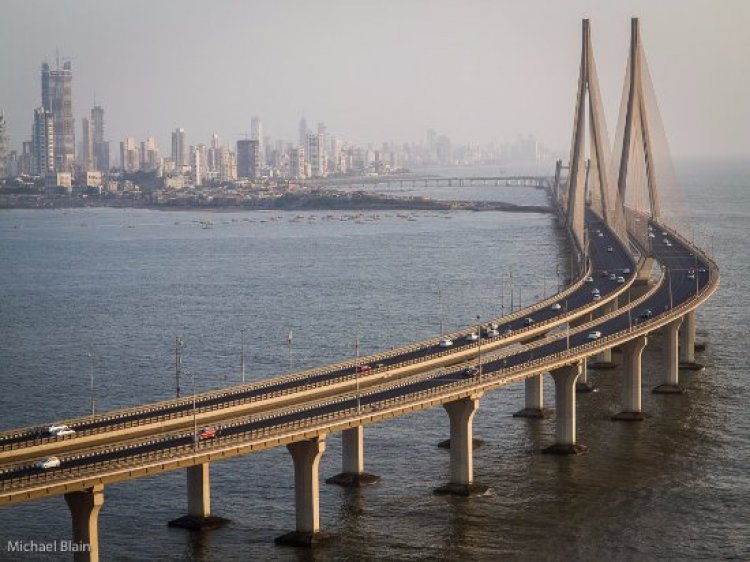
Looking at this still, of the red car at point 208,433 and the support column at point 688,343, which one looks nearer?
the red car at point 208,433

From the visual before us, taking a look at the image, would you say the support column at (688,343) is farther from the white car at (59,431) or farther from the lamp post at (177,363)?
the white car at (59,431)

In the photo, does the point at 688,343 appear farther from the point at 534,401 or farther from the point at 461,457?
the point at 461,457

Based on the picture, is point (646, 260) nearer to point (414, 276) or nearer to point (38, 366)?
point (414, 276)

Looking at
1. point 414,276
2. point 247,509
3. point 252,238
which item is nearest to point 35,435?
point 247,509

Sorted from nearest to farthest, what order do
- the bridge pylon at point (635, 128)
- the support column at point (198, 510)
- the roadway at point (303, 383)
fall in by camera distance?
1. the roadway at point (303, 383)
2. the support column at point (198, 510)
3. the bridge pylon at point (635, 128)

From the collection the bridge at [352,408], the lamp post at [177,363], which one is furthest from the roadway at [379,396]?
the lamp post at [177,363]

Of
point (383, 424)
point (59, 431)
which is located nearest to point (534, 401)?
point (383, 424)
